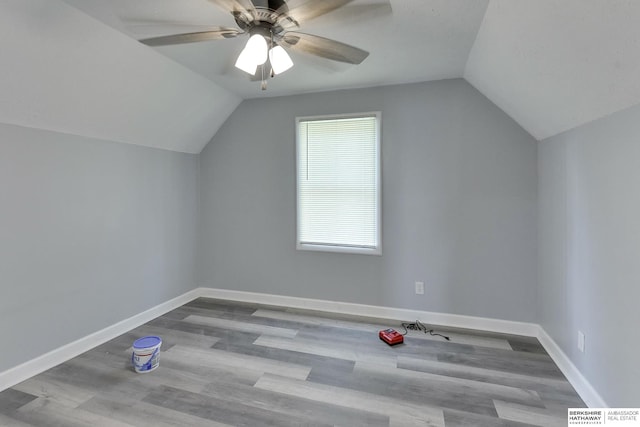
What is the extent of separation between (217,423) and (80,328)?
1653mm

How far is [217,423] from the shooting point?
178cm

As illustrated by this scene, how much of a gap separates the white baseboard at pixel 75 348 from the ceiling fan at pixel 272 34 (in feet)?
7.89

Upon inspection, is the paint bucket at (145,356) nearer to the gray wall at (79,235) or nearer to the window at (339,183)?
the gray wall at (79,235)

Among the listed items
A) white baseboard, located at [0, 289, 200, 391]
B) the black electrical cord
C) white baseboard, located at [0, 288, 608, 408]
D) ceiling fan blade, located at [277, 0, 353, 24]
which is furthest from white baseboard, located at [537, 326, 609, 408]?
white baseboard, located at [0, 289, 200, 391]

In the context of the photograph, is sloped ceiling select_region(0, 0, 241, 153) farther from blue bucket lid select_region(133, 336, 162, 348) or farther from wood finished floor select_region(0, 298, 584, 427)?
wood finished floor select_region(0, 298, 584, 427)

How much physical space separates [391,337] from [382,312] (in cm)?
52

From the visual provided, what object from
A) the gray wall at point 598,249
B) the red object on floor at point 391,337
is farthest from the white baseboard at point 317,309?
the red object on floor at point 391,337

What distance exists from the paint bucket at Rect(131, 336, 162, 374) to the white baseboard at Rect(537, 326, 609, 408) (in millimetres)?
2933

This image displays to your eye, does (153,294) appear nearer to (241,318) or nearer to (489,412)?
(241,318)

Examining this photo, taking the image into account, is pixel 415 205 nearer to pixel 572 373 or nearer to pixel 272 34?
pixel 572 373

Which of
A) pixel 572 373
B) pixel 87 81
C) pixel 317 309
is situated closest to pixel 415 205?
pixel 317 309

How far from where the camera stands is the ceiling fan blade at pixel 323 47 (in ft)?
5.61

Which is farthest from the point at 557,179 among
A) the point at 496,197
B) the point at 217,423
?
the point at 217,423

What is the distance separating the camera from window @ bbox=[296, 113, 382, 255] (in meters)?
3.20
